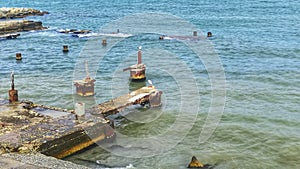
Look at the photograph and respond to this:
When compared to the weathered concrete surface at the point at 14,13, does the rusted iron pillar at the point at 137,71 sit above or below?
below

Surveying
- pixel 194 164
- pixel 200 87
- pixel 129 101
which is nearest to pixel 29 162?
pixel 194 164

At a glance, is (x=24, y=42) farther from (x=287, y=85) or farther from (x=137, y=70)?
(x=287, y=85)

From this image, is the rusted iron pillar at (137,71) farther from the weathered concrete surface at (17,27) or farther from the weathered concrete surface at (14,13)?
the weathered concrete surface at (14,13)

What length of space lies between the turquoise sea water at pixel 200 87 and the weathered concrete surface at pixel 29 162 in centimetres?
258

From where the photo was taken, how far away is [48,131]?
2034cm

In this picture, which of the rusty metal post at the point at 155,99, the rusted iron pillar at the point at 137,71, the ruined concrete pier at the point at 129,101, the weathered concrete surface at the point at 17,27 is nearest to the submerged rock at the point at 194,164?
the ruined concrete pier at the point at 129,101

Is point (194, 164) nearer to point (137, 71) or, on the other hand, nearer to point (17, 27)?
point (137, 71)

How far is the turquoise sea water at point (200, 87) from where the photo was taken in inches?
843

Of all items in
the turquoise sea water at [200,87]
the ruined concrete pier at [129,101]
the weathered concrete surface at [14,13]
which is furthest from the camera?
the weathered concrete surface at [14,13]

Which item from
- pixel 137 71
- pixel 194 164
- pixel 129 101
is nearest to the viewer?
pixel 194 164

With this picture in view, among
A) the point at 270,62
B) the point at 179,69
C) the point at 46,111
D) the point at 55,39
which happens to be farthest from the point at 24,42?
the point at 46,111

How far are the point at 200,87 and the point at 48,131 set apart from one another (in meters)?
16.4

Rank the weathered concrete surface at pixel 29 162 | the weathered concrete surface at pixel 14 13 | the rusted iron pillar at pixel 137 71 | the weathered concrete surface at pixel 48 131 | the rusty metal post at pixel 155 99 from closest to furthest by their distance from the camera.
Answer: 1. the weathered concrete surface at pixel 29 162
2. the weathered concrete surface at pixel 48 131
3. the rusty metal post at pixel 155 99
4. the rusted iron pillar at pixel 137 71
5. the weathered concrete surface at pixel 14 13

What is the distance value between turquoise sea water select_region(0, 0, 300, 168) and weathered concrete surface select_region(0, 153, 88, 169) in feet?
8.47
